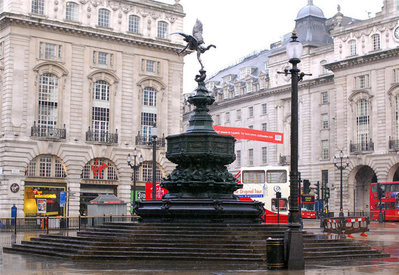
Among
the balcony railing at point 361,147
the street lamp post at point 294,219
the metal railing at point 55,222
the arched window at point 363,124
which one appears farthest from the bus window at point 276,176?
the street lamp post at point 294,219

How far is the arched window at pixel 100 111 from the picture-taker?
61656 millimetres

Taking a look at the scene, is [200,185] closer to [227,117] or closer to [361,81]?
[361,81]

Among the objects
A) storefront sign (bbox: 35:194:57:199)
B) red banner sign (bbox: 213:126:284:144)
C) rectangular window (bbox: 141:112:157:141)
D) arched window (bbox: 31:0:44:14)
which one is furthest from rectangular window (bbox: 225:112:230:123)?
arched window (bbox: 31:0:44:14)

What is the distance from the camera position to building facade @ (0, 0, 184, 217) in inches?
2240

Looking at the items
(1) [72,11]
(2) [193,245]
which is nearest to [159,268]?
(2) [193,245]

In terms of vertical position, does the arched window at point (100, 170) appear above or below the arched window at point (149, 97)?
below

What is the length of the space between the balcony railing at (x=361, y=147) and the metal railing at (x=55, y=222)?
3637 centimetres

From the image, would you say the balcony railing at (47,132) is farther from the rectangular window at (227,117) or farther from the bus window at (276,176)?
the rectangular window at (227,117)

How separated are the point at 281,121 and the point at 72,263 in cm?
7363

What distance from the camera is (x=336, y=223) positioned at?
123 feet

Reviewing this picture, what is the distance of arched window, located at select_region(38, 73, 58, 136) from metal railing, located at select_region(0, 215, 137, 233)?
11.9 meters

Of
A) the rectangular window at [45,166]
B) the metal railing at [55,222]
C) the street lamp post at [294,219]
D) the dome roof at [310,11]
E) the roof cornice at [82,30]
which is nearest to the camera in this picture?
the street lamp post at [294,219]

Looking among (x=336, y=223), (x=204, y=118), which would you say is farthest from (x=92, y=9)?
(x=204, y=118)

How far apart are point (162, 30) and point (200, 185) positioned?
4416cm
